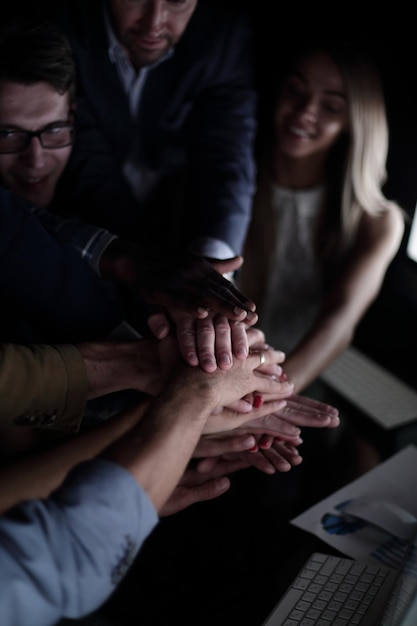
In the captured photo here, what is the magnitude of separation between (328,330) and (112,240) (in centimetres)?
49

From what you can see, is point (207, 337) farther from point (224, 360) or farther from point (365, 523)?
point (365, 523)

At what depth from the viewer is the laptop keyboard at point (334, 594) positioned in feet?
2.53

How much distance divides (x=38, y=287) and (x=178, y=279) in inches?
9.0

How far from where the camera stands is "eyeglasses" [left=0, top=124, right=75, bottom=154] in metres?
1.14

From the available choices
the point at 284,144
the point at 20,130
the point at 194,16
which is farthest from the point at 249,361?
the point at 194,16

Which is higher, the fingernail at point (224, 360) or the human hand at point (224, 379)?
the fingernail at point (224, 360)

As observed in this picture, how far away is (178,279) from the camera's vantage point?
43.5 inches

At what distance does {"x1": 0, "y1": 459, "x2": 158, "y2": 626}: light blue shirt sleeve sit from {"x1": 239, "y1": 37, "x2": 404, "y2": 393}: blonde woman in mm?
660

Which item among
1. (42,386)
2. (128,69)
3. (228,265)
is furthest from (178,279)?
(128,69)

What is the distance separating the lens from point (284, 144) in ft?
4.93

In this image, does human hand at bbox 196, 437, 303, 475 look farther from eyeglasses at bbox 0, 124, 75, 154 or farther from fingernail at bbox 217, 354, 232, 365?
eyeglasses at bbox 0, 124, 75, 154

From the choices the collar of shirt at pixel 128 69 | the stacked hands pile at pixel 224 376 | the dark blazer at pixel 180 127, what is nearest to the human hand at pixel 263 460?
the stacked hands pile at pixel 224 376

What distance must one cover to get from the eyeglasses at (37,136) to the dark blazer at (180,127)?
13cm

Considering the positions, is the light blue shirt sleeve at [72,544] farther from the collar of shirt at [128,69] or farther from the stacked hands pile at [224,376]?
the collar of shirt at [128,69]
